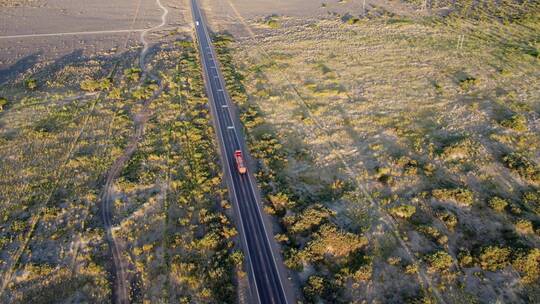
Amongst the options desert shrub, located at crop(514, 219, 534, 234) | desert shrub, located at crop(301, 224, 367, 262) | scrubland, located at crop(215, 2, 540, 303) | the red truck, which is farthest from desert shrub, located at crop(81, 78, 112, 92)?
desert shrub, located at crop(514, 219, 534, 234)

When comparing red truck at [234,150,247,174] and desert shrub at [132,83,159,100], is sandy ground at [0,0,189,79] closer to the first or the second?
desert shrub at [132,83,159,100]

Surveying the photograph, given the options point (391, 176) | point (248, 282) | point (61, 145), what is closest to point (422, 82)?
point (391, 176)

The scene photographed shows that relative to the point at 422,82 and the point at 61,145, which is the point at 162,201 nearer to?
the point at 61,145

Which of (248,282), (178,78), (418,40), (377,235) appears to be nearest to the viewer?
(248,282)

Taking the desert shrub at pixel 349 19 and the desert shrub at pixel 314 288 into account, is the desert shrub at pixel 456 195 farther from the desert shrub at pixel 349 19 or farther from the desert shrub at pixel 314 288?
the desert shrub at pixel 349 19

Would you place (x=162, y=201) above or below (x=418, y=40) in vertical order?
below

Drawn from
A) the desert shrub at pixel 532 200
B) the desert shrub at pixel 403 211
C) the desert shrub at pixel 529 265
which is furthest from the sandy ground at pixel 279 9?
the desert shrub at pixel 529 265

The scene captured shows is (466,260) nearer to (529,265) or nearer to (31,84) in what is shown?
Result: (529,265)

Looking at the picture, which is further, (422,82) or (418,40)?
(418,40)
